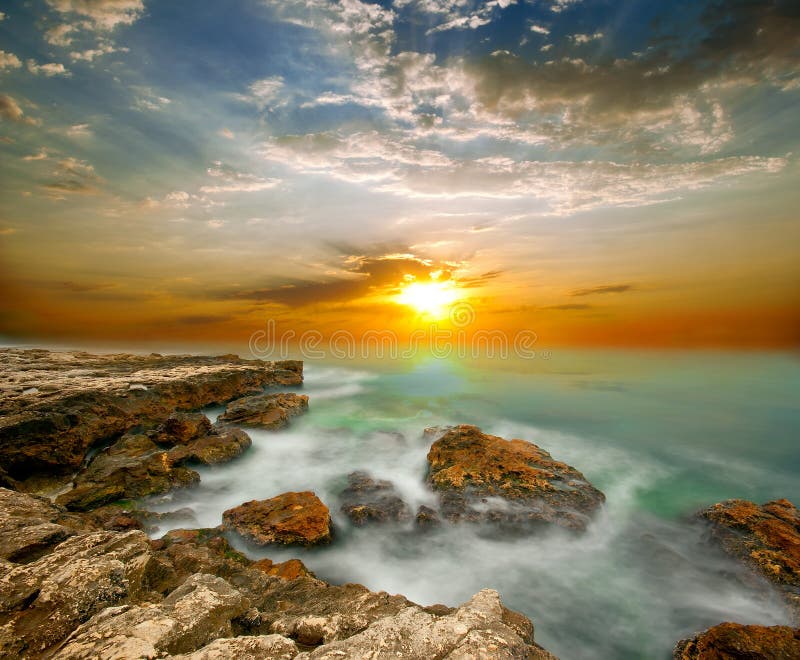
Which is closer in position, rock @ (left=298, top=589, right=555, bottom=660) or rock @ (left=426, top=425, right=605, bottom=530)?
rock @ (left=298, top=589, right=555, bottom=660)

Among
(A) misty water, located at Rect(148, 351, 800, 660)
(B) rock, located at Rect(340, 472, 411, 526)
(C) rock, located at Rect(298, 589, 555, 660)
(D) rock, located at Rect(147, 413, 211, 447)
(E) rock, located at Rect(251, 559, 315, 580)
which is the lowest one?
(A) misty water, located at Rect(148, 351, 800, 660)

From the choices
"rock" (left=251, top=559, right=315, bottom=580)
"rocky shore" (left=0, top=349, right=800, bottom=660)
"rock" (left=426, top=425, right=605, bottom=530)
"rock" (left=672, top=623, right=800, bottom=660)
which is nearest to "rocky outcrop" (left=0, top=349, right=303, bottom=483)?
"rocky shore" (left=0, top=349, right=800, bottom=660)

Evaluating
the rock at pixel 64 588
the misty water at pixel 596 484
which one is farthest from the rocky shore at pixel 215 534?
the misty water at pixel 596 484

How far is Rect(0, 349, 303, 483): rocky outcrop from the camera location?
33.3 ft

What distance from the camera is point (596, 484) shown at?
1252 centimetres

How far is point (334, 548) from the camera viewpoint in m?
8.43

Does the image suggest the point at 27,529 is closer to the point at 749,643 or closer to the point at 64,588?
the point at 64,588

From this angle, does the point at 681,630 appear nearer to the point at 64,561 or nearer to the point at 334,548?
the point at 334,548

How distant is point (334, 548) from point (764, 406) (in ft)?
113

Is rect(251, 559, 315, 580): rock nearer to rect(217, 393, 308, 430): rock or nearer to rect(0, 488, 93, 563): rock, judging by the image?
rect(0, 488, 93, 563): rock

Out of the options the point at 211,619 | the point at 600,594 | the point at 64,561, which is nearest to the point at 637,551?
the point at 600,594

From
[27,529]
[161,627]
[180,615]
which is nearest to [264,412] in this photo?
[27,529]

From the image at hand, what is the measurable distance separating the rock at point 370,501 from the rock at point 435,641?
20.2ft

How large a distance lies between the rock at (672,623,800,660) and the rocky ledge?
3122 mm
